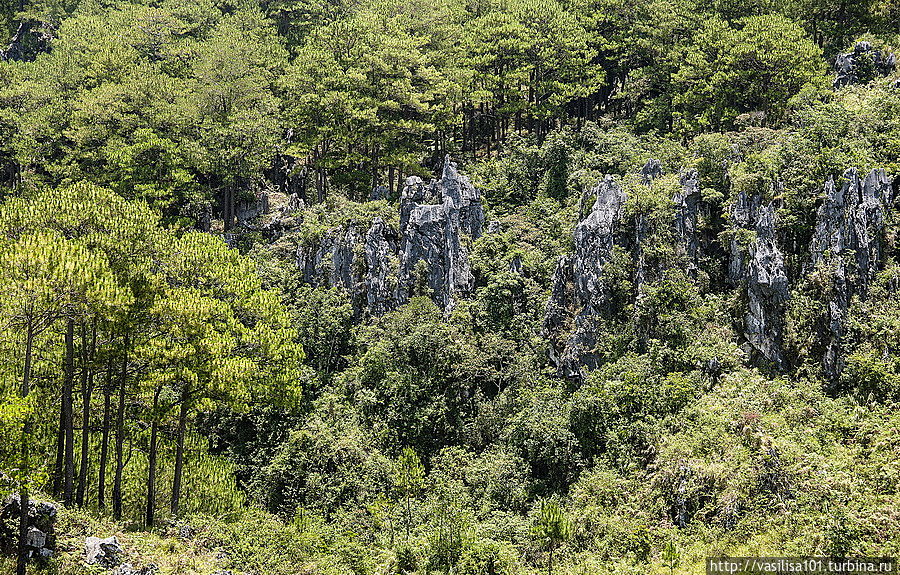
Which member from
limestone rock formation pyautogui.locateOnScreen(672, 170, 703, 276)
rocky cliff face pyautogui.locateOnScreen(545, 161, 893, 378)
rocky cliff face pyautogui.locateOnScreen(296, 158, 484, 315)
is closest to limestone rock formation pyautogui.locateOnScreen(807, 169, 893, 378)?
rocky cliff face pyautogui.locateOnScreen(545, 161, 893, 378)

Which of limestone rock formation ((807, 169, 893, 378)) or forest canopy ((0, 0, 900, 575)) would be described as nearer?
forest canopy ((0, 0, 900, 575))

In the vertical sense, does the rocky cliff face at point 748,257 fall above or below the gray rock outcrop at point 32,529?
above

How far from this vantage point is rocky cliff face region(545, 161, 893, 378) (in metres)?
23.3

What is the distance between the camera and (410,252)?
3033 centimetres

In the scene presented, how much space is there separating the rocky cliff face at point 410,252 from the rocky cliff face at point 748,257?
18.2 feet

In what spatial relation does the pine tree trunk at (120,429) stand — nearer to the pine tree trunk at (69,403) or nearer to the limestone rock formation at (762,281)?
the pine tree trunk at (69,403)

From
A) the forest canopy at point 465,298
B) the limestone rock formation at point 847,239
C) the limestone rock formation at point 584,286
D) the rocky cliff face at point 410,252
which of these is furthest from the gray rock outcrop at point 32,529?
the limestone rock formation at point 847,239

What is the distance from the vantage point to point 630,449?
2208cm

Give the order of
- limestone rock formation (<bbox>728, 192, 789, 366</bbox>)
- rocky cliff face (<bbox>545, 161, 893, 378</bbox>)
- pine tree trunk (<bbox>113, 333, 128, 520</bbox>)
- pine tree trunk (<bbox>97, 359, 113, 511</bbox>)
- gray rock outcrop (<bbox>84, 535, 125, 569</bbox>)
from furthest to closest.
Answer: limestone rock formation (<bbox>728, 192, 789, 366</bbox>) < rocky cliff face (<bbox>545, 161, 893, 378</bbox>) < pine tree trunk (<bbox>97, 359, 113, 511</bbox>) < pine tree trunk (<bbox>113, 333, 128, 520</bbox>) < gray rock outcrop (<bbox>84, 535, 125, 569</bbox>)

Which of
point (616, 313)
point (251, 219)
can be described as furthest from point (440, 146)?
point (616, 313)

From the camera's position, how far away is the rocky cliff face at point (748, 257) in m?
23.3

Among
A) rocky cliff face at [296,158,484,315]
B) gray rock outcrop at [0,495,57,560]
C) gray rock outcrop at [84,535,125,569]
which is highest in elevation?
rocky cliff face at [296,158,484,315]

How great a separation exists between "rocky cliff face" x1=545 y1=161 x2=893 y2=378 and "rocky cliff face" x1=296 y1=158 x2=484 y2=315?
18.2ft

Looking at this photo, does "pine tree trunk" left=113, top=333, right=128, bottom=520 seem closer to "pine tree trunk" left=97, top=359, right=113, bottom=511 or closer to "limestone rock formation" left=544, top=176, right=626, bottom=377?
"pine tree trunk" left=97, top=359, right=113, bottom=511
